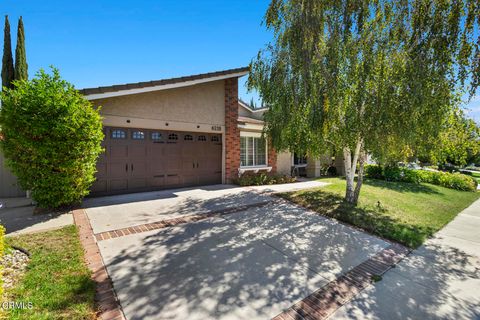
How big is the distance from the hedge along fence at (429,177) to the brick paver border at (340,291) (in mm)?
13640

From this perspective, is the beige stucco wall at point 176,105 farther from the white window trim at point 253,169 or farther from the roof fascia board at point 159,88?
the white window trim at point 253,169

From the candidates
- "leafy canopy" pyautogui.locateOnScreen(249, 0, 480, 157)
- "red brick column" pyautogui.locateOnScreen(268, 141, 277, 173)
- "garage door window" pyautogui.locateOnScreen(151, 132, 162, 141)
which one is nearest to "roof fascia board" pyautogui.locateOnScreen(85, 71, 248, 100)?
"garage door window" pyautogui.locateOnScreen(151, 132, 162, 141)

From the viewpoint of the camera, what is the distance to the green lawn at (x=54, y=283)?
8.82 ft

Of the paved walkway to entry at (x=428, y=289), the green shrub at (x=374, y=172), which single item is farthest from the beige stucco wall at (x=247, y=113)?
the paved walkway to entry at (x=428, y=289)

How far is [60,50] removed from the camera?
10.4m

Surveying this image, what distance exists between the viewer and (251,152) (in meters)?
13.4

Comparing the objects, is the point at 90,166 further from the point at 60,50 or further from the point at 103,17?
the point at 60,50

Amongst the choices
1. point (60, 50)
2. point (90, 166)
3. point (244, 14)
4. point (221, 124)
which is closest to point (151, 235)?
point (90, 166)

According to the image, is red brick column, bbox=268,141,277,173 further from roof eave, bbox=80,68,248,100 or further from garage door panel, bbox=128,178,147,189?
garage door panel, bbox=128,178,147,189

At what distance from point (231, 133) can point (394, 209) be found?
323 inches

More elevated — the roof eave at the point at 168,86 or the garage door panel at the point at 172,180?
the roof eave at the point at 168,86

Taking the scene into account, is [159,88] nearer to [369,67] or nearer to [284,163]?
[369,67]

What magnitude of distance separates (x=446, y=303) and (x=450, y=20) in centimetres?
632

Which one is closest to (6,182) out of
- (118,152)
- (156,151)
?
(118,152)
